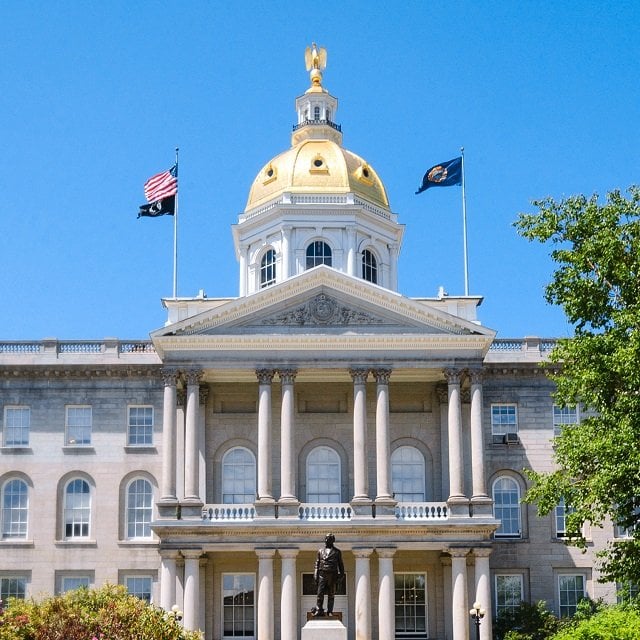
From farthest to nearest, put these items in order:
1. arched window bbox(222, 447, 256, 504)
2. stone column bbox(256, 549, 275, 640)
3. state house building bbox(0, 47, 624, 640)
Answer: arched window bbox(222, 447, 256, 504) → state house building bbox(0, 47, 624, 640) → stone column bbox(256, 549, 275, 640)

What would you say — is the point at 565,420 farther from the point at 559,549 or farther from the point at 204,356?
the point at 204,356

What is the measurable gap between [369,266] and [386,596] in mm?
19583

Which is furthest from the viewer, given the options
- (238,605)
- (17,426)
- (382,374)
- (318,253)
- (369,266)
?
(369,266)

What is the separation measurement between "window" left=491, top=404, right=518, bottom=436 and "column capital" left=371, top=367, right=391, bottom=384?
22.6ft

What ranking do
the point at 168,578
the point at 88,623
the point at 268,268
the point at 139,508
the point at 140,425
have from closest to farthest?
the point at 88,623 < the point at 168,578 < the point at 139,508 < the point at 140,425 < the point at 268,268

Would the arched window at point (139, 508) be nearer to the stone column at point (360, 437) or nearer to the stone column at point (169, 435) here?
the stone column at point (169, 435)

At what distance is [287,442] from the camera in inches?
2231

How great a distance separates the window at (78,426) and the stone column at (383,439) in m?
13.3

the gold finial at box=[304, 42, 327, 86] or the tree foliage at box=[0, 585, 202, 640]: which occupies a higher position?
the gold finial at box=[304, 42, 327, 86]

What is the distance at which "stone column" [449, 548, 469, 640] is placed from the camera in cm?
5478

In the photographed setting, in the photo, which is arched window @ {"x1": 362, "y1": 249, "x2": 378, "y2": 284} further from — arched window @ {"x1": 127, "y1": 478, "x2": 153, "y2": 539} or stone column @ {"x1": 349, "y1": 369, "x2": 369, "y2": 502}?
arched window @ {"x1": 127, "y1": 478, "x2": 153, "y2": 539}

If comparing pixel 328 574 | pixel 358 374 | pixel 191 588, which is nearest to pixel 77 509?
pixel 191 588

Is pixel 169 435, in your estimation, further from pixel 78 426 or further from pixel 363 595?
pixel 363 595

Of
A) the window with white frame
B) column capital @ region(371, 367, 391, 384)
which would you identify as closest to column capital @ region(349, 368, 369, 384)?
column capital @ region(371, 367, 391, 384)
